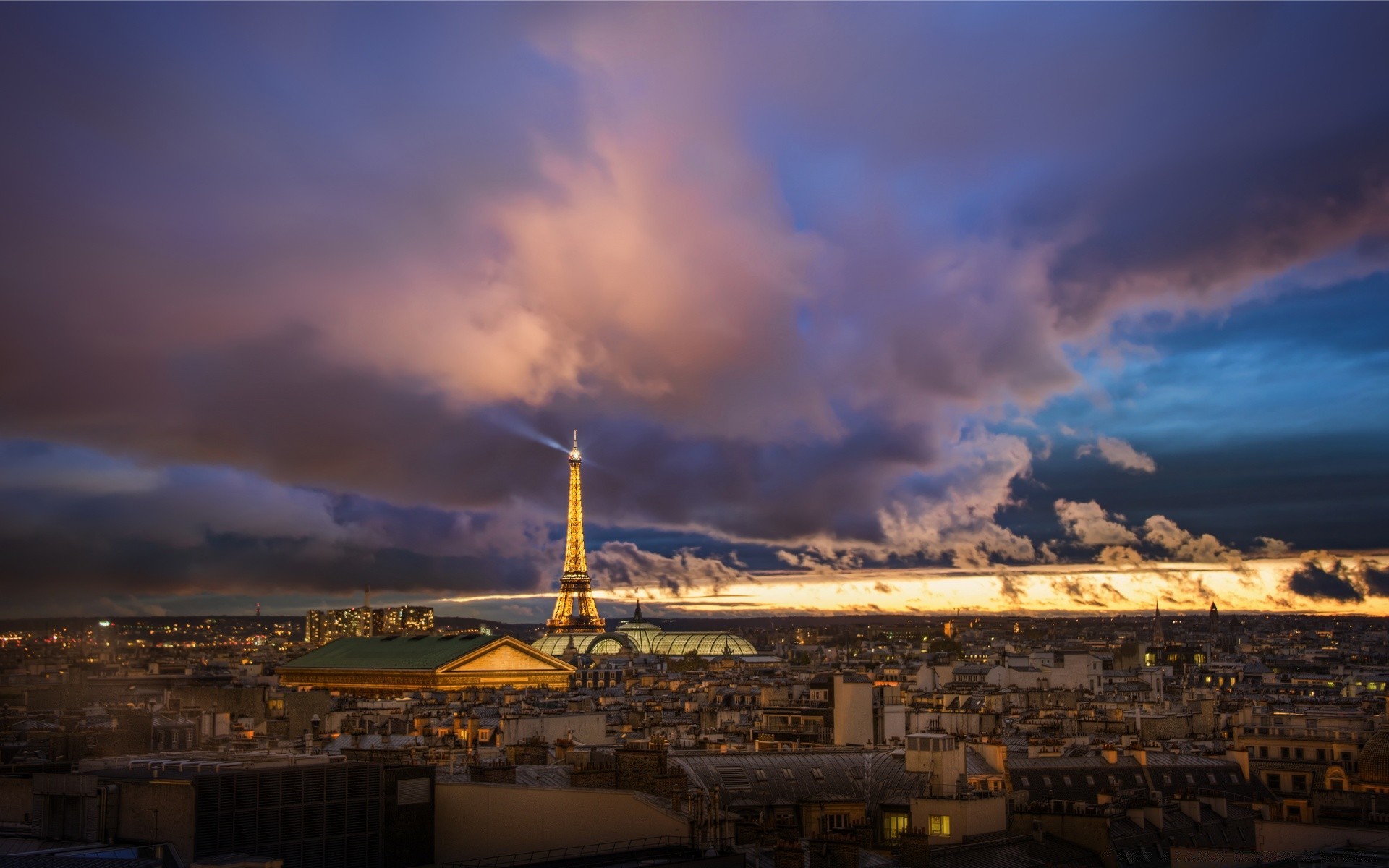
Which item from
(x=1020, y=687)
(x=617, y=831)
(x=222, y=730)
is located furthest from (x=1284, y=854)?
(x=1020, y=687)

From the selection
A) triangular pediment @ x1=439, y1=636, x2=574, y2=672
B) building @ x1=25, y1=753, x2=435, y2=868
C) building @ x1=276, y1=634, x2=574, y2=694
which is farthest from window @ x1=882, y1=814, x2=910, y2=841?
triangular pediment @ x1=439, y1=636, x2=574, y2=672

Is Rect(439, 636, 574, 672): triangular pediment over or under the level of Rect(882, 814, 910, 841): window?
over

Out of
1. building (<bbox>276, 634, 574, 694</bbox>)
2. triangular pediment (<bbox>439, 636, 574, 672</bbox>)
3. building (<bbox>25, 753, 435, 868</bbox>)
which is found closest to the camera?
building (<bbox>25, 753, 435, 868</bbox>)

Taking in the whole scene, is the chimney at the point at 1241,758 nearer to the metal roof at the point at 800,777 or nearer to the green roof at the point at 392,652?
the metal roof at the point at 800,777

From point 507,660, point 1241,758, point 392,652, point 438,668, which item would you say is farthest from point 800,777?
point 392,652

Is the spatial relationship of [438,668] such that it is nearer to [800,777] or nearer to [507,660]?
[507,660]

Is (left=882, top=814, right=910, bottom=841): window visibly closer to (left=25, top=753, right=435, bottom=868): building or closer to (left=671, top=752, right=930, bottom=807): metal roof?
(left=671, top=752, right=930, bottom=807): metal roof
